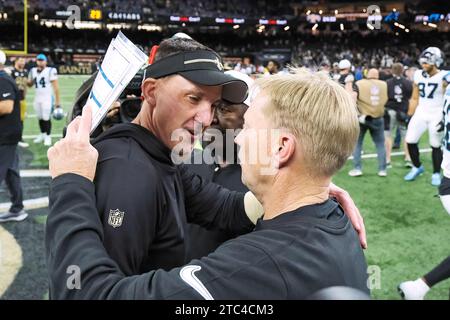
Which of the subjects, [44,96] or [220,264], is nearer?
[220,264]

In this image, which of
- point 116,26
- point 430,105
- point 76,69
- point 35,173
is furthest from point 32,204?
point 116,26

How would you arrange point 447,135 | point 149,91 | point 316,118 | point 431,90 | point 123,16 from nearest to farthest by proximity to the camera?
point 316,118 → point 149,91 → point 447,135 → point 431,90 → point 123,16

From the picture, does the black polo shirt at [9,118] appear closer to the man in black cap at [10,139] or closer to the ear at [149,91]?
the man in black cap at [10,139]

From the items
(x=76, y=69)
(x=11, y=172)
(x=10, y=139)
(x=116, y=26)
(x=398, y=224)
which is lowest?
(x=76, y=69)

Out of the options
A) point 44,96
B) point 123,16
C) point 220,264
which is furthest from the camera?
point 123,16

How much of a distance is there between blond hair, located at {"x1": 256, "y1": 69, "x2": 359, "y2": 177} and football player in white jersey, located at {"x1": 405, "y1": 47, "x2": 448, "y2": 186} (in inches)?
241

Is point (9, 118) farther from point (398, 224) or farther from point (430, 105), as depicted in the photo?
point (430, 105)

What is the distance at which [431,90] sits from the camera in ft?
22.8

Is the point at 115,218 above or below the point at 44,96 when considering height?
above

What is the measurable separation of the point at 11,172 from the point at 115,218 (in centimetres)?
459

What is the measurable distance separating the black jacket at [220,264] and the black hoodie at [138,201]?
8cm

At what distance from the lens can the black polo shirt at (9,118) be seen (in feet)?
16.3

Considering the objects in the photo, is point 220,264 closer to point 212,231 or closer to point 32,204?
point 212,231
